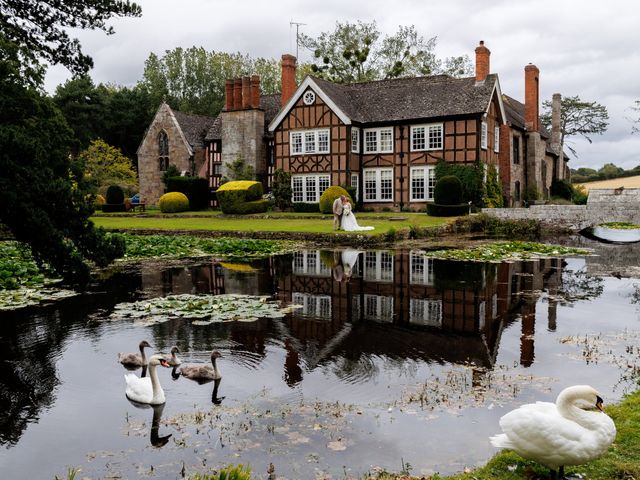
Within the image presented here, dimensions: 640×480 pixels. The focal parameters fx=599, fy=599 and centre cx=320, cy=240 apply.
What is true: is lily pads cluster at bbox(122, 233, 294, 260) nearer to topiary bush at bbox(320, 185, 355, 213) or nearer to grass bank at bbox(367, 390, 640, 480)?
topiary bush at bbox(320, 185, 355, 213)

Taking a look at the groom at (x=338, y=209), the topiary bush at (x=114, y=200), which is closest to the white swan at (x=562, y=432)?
the groom at (x=338, y=209)

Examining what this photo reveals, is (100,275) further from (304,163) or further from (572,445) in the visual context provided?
(304,163)

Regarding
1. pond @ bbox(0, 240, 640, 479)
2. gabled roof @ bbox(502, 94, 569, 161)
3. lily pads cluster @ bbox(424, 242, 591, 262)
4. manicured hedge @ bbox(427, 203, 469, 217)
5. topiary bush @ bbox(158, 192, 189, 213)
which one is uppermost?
gabled roof @ bbox(502, 94, 569, 161)

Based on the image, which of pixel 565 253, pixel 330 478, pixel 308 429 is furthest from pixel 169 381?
pixel 565 253

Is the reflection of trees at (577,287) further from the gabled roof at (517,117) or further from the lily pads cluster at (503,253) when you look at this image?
the gabled roof at (517,117)

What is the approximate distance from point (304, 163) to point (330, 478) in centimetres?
3739

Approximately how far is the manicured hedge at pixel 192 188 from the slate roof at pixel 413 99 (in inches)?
514

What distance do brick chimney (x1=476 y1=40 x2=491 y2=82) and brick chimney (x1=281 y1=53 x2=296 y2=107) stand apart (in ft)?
43.7

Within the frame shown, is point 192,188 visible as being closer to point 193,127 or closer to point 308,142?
point 193,127

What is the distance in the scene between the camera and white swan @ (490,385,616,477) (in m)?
5.09

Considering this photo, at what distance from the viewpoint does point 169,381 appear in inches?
347

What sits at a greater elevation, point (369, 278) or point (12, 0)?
point (12, 0)

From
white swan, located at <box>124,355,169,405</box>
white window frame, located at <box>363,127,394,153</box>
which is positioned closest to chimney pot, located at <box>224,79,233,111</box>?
white window frame, located at <box>363,127,394,153</box>

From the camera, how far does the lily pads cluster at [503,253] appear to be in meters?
21.9
